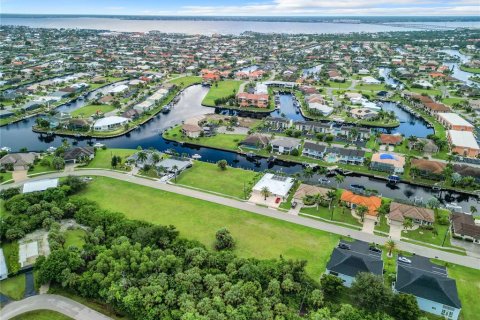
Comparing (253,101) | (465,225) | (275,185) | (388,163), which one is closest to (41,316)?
(275,185)

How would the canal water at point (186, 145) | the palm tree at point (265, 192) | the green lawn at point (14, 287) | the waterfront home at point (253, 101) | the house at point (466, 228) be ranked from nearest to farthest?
the green lawn at point (14, 287) < the house at point (466, 228) < the palm tree at point (265, 192) < the canal water at point (186, 145) < the waterfront home at point (253, 101)

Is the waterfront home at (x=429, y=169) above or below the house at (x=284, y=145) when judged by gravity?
below

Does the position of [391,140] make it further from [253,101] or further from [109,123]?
[109,123]

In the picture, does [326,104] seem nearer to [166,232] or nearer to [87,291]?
[166,232]

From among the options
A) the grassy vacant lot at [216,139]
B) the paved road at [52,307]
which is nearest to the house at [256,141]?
the grassy vacant lot at [216,139]

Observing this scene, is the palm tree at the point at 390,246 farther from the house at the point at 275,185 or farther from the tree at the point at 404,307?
the house at the point at 275,185

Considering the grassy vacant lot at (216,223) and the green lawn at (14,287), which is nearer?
the green lawn at (14,287)
